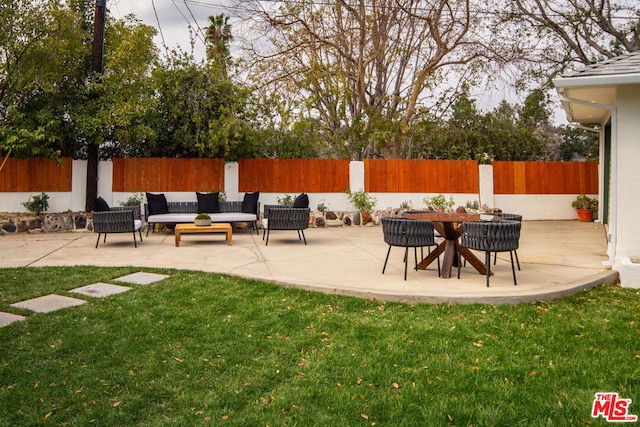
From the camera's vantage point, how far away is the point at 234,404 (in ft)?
9.82

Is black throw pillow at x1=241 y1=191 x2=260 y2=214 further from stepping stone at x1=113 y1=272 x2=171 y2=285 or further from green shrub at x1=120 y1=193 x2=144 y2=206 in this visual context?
stepping stone at x1=113 y1=272 x2=171 y2=285

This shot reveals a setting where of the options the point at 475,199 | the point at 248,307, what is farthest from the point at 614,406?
the point at 475,199

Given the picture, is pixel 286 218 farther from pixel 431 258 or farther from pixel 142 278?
pixel 142 278

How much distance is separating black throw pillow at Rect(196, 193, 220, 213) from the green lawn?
688cm

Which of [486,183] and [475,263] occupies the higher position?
[486,183]

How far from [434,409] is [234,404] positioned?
1.22 metres

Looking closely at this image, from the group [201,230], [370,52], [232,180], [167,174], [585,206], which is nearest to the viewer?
[201,230]

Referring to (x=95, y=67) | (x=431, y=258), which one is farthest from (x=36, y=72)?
(x=431, y=258)

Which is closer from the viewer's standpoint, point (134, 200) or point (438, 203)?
point (134, 200)

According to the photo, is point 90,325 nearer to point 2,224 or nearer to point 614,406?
point 614,406

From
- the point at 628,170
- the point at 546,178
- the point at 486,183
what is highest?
the point at 546,178

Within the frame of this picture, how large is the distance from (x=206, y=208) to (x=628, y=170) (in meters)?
9.05

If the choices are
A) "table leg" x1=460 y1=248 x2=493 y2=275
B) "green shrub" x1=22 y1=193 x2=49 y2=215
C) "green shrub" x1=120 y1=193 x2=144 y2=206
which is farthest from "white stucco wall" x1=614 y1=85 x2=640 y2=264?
"green shrub" x1=22 y1=193 x2=49 y2=215

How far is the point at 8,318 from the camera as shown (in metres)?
4.42
